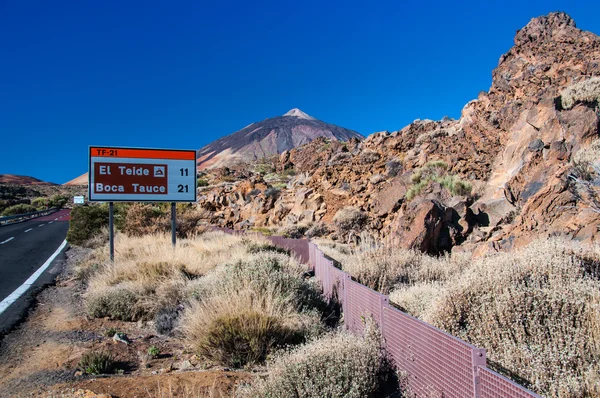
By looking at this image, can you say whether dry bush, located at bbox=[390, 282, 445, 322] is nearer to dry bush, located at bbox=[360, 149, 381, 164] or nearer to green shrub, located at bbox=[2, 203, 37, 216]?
dry bush, located at bbox=[360, 149, 381, 164]

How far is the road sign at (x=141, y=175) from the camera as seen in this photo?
13.4m

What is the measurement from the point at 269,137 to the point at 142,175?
11992cm

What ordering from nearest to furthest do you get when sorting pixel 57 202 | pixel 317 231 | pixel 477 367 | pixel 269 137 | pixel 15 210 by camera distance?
pixel 477 367 < pixel 317 231 < pixel 15 210 < pixel 57 202 < pixel 269 137

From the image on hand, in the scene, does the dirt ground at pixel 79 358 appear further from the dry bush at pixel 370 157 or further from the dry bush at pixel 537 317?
the dry bush at pixel 370 157

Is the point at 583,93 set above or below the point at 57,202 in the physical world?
above

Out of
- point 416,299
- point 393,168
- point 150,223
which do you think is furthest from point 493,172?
point 150,223

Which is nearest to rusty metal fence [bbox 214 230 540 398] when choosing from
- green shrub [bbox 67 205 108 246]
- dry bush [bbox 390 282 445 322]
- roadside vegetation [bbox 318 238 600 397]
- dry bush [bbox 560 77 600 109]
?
roadside vegetation [bbox 318 238 600 397]

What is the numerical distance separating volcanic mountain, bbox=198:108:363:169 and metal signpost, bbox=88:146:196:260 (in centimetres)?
9013

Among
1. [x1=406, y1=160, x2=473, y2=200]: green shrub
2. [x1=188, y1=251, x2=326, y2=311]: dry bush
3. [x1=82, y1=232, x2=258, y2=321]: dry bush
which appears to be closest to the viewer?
[x1=188, y1=251, x2=326, y2=311]: dry bush

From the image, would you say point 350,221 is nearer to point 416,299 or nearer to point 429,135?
point 416,299

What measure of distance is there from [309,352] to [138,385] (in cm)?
180

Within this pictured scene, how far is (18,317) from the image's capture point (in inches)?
313

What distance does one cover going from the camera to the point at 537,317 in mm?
4195

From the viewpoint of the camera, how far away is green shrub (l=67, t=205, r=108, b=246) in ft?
62.9
